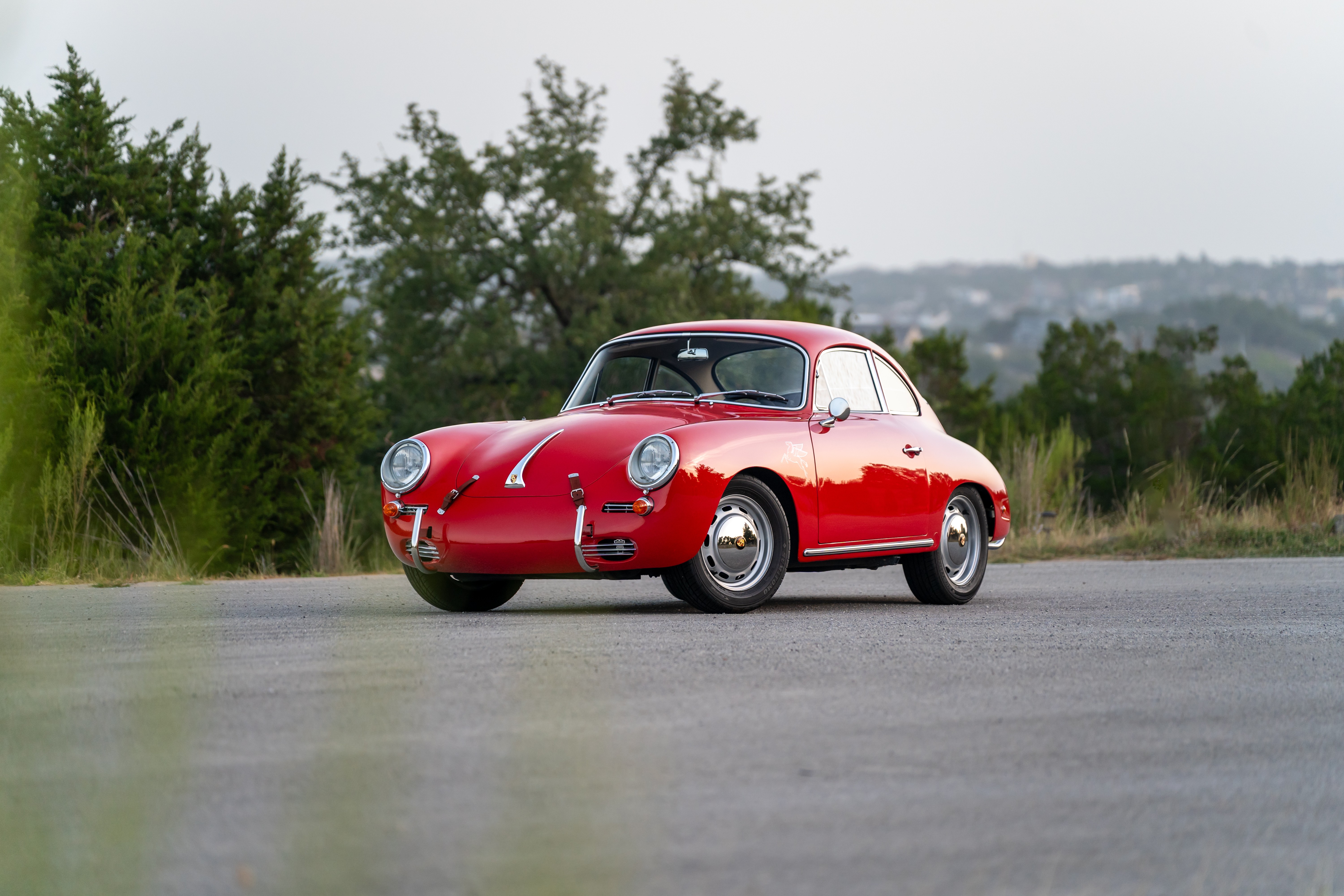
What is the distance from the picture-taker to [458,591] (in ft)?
28.4

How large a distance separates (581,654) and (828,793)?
94.8 inches

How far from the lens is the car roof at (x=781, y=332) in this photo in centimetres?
916

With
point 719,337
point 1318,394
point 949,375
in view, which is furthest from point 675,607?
point 949,375

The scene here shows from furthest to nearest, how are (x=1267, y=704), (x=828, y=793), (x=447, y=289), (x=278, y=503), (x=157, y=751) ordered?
(x=447, y=289)
(x=278, y=503)
(x=1267, y=704)
(x=157, y=751)
(x=828, y=793)

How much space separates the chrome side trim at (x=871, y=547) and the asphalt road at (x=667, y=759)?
1063mm

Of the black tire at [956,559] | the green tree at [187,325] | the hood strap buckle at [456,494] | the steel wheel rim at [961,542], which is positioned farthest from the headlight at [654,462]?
the green tree at [187,325]

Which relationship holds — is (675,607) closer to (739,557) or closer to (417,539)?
(739,557)

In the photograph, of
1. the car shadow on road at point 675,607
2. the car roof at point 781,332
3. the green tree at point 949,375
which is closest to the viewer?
the car shadow on road at point 675,607

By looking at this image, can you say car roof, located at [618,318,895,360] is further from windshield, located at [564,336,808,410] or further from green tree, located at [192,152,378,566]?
green tree, located at [192,152,378,566]

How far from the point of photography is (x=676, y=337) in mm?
9414

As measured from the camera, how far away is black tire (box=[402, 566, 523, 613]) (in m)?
8.54

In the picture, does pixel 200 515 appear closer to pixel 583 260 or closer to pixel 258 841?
pixel 258 841

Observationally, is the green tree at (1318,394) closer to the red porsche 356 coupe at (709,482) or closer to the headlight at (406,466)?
the red porsche 356 coupe at (709,482)

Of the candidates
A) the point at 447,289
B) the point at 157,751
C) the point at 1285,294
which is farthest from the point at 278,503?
the point at 1285,294
